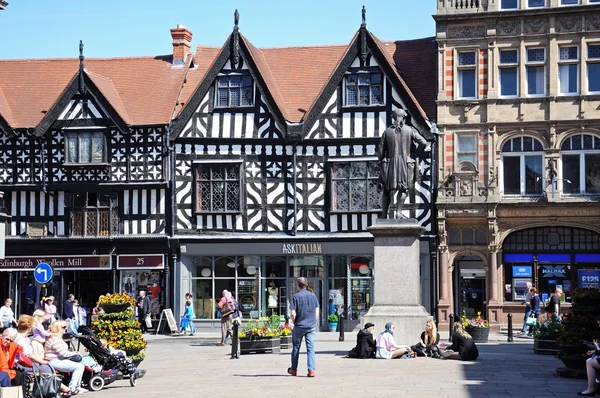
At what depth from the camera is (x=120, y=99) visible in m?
42.0

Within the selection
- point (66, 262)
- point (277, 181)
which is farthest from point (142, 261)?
point (277, 181)

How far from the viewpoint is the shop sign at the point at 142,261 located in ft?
130

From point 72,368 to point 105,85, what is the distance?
1028 inches

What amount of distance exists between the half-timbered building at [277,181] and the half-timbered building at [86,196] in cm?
104

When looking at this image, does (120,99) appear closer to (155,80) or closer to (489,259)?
(155,80)

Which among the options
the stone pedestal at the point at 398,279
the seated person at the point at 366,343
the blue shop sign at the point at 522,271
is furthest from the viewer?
the blue shop sign at the point at 522,271

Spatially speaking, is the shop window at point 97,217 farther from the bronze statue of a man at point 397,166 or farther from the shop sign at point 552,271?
the bronze statue of a man at point 397,166

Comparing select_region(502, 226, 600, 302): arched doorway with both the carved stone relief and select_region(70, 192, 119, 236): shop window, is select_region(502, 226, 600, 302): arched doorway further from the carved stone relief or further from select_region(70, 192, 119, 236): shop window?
select_region(70, 192, 119, 236): shop window

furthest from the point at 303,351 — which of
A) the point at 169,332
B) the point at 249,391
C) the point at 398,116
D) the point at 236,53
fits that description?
the point at 236,53

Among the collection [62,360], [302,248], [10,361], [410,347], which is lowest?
[410,347]

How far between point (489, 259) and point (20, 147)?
17.6m

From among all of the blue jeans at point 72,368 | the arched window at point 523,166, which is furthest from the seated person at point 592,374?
the arched window at point 523,166

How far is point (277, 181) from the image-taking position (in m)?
39.7

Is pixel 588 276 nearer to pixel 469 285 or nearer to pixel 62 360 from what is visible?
pixel 469 285
